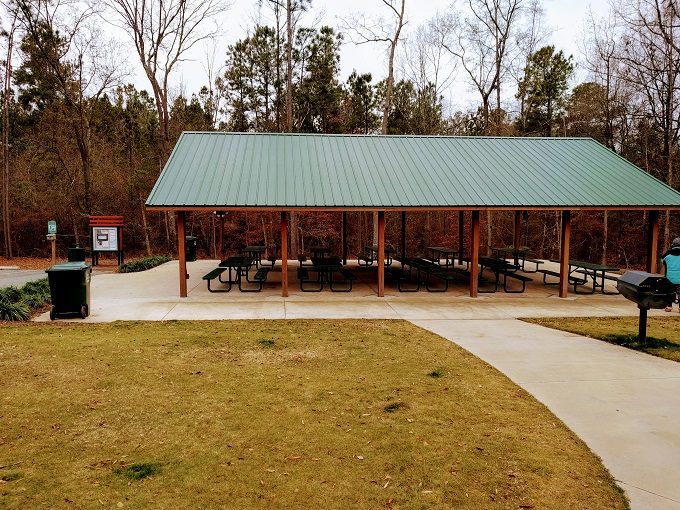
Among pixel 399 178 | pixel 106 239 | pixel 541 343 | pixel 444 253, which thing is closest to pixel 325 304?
pixel 399 178

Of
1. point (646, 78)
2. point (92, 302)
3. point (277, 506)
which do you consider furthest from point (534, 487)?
point (646, 78)

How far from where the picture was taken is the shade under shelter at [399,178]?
1153 centimetres

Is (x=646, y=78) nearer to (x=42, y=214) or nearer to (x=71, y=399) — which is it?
(x=71, y=399)

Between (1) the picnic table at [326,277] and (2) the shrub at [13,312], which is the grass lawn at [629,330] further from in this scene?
(2) the shrub at [13,312]

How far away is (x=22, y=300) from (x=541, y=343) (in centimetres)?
1013

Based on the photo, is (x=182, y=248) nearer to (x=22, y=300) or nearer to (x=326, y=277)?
(x=22, y=300)

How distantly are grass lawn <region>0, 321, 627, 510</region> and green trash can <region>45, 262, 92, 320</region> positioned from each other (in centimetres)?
213

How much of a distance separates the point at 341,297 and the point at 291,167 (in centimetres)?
403

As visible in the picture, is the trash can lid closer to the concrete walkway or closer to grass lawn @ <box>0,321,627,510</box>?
the concrete walkway

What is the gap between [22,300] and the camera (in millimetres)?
9648

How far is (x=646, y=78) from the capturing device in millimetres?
20422

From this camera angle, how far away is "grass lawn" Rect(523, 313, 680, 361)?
729 centimetres

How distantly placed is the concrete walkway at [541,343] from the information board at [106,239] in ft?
8.36

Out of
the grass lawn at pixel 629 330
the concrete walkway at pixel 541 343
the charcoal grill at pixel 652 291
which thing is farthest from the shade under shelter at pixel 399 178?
the charcoal grill at pixel 652 291
